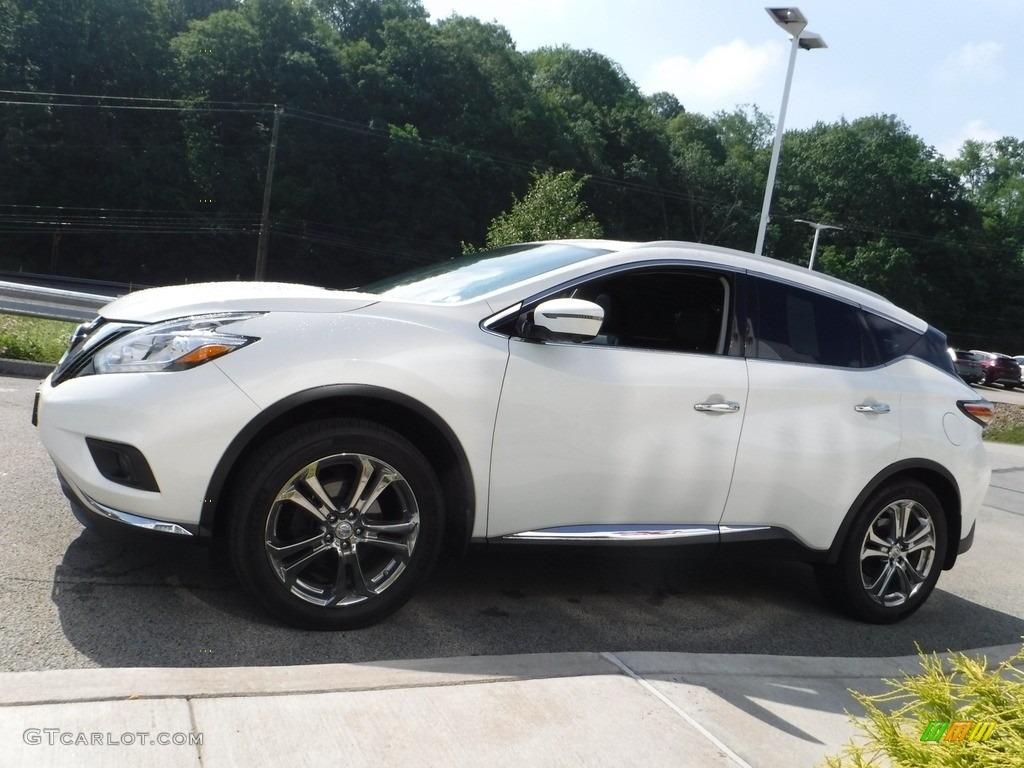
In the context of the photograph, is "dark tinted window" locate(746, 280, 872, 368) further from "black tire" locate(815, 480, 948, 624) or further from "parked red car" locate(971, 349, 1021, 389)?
"parked red car" locate(971, 349, 1021, 389)

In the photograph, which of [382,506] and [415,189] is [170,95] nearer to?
[415,189]

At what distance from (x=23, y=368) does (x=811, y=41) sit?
54.9 ft

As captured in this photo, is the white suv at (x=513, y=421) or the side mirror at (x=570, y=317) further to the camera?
the side mirror at (x=570, y=317)

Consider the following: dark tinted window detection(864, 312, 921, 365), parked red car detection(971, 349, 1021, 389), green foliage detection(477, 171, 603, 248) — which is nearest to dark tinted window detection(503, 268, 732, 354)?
dark tinted window detection(864, 312, 921, 365)

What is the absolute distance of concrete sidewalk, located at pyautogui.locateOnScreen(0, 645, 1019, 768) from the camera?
2713 millimetres

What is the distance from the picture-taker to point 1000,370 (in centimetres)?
4841

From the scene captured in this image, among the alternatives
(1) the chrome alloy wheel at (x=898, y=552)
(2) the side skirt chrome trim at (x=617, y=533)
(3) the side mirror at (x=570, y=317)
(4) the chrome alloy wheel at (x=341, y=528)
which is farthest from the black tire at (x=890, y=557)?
(4) the chrome alloy wheel at (x=341, y=528)

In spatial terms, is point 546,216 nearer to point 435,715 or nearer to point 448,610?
point 448,610

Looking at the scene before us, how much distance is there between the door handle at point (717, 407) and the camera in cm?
438

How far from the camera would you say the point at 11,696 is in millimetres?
2822

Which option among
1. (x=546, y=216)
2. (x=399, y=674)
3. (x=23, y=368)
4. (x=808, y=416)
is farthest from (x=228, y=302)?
(x=546, y=216)

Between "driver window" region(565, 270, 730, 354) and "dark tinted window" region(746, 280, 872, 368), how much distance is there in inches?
8.0

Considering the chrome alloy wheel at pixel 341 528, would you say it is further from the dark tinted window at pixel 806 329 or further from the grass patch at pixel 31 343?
A: the grass patch at pixel 31 343

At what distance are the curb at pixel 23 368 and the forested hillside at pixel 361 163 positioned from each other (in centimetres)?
5213
